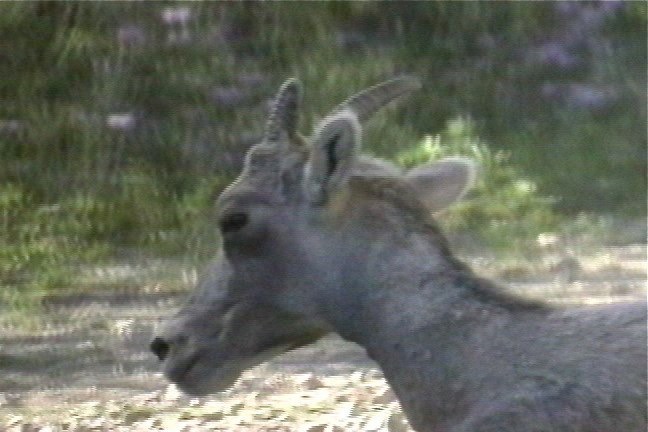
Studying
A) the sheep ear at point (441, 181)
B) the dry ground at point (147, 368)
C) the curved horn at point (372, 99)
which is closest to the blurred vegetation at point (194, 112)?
the dry ground at point (147, 368)

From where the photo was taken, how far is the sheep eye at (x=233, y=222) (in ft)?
8.79

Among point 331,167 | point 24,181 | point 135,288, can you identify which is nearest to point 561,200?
point 135,288

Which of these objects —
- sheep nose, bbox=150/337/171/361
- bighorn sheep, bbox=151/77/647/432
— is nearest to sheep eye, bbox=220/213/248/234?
bighorn sheep, bbox=151/77/647/432

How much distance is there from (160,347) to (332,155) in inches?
21.7

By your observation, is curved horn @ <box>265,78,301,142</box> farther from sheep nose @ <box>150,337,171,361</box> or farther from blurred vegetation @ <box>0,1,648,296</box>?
blurred vegetation @ <box>0,1,648,296</box>

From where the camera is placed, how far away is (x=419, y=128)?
4281mm

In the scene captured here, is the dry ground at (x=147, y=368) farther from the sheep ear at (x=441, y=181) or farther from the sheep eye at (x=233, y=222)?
the sheep eye at (x=233, y=222)

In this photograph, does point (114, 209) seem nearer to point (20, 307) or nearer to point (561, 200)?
point (20, 307)

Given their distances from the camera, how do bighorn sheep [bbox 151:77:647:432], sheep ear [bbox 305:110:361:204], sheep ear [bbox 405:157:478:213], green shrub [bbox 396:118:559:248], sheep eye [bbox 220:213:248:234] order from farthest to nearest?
1. green shrub [bbox 396:118:559:248]
2. sheep ear [bbox 405:157:478:213]
3. sheep eye [bbox 220:213:248:234]
4. sheep ear [bbox 305:110:361:204]
5. bighorn sheep [bbox 151:77:647:432]

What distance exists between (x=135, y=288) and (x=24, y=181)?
1.54 ft

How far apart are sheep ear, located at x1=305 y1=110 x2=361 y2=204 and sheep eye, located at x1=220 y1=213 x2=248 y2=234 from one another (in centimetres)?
14

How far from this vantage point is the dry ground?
4301 mm

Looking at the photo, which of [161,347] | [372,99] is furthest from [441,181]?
[161,347]

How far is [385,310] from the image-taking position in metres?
2.56
